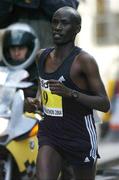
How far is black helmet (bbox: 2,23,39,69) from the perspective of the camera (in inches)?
305

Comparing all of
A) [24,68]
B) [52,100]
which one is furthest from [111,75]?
[52,100]

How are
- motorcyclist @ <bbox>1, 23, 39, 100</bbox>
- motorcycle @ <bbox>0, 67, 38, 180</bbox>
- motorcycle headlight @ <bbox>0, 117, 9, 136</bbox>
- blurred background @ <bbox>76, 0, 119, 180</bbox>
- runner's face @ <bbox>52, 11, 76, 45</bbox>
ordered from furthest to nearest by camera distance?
blurred background @ <bbox>76, 0, 119, 180</bbox>, motorcyclist @ <bbox>1, 23, 39, 100</bbox>, motorcycle @ <bbox>0, 67, 38, 180</bbox>, motorcycle headlight @ <bbox>0, 117, 9, 136</bbox>, runner's face @ <bbox>52, 11, 76, 45</bbox>

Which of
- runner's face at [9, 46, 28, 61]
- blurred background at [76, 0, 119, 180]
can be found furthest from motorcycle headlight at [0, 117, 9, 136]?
blurred background at [76, 0, 119, 180]

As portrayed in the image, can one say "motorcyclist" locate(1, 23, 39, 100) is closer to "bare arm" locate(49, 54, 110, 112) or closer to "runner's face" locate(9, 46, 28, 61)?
"runner's face" locate(9, 46, 28, 61)

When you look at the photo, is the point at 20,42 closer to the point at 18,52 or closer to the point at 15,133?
the point at 18,52

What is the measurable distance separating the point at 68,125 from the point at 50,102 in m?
0.23

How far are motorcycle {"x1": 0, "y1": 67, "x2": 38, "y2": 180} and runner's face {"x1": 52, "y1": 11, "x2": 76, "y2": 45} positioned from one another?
132 centimetres

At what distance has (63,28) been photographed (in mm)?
5879

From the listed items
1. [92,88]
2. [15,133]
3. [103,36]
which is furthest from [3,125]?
[103,36]

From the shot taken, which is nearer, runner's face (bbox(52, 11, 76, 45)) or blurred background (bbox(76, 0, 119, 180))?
runner's face (bbox(52, 11, 76, 45))

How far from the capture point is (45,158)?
5.81 m

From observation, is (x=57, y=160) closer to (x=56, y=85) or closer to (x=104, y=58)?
(x=56, y=85)

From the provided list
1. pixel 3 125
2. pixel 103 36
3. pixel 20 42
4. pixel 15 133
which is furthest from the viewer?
pixel 103 36

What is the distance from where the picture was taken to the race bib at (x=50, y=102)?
5902 millimetres
